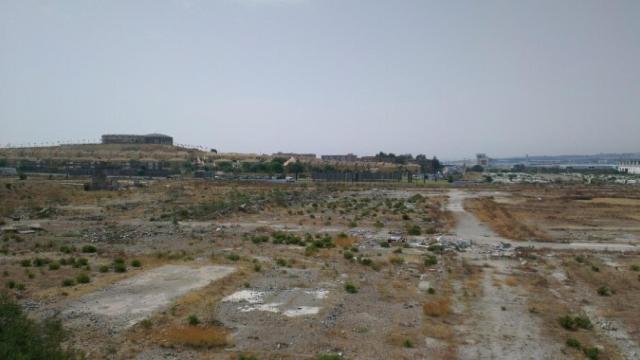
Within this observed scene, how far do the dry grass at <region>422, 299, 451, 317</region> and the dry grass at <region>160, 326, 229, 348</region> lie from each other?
6945 millimetres

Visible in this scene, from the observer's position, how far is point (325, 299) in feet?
58.8

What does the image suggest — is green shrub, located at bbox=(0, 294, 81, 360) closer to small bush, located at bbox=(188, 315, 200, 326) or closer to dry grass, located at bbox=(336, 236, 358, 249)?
small bush, located at bbox=(188, 315, 200, 326)

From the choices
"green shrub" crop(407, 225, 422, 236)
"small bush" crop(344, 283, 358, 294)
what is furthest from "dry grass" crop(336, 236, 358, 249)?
"small bush" crop(344, 283, 358, 294)

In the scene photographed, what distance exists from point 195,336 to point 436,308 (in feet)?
27.0

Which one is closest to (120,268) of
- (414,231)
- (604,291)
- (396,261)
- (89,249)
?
(89,249)

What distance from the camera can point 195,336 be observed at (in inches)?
537

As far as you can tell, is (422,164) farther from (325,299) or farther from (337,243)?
(325,299)

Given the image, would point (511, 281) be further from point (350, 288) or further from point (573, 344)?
point (573, 344)

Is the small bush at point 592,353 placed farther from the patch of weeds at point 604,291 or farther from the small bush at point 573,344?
the patch of weeds at point 604,291

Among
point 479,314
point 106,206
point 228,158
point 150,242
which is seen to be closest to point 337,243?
point 150,242

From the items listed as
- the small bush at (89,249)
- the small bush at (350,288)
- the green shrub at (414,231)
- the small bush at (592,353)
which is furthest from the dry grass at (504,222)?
the small bush at (89,249)

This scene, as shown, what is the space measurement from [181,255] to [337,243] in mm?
10018

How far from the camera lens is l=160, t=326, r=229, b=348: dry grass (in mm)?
13234

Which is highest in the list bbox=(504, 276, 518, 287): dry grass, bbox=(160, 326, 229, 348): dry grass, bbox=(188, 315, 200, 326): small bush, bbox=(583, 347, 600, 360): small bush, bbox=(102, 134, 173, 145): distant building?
bbox=(102, 134, 173, 145): distant building
